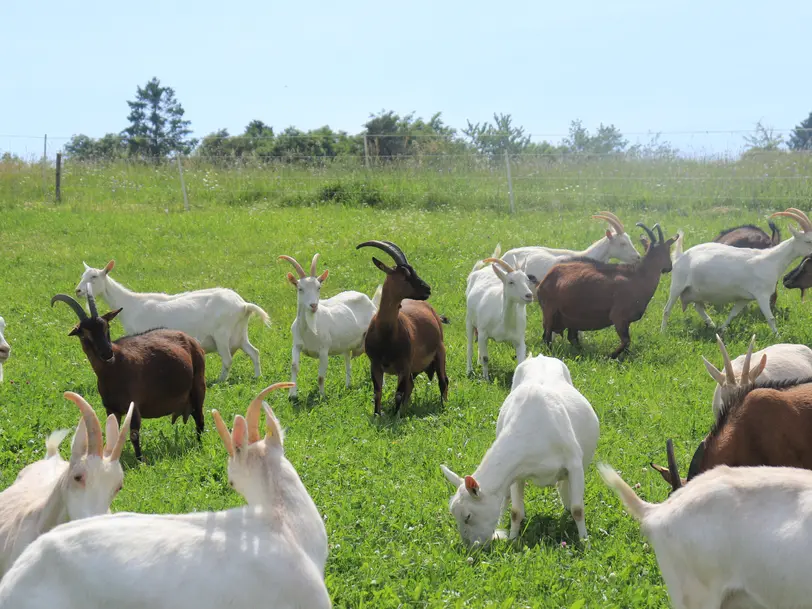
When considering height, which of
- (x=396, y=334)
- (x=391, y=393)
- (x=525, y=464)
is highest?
(x=396, y=334)

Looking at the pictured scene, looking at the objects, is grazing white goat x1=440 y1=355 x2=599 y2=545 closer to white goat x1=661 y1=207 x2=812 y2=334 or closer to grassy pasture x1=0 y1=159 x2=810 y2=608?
grassy pasture x1=0 y1=159 x2=810 y2=608

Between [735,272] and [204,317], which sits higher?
[735,272]

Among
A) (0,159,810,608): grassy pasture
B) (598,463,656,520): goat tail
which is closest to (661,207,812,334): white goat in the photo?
(0,159,810,608): grassy pasture

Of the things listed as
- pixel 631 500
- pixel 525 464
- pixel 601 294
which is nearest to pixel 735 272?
pixel 601 294

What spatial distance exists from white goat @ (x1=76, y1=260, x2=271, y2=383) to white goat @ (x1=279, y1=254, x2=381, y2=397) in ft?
3.33

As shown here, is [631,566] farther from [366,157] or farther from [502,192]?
[366,157]

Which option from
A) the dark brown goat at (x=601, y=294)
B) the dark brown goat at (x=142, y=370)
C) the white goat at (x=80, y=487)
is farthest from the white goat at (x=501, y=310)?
the white goat at (x=80, y=487)

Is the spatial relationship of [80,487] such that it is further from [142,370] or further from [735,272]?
[735,272]

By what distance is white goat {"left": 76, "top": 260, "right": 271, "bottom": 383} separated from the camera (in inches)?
452

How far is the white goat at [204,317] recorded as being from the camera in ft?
37.6

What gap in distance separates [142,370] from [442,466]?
3695 mm

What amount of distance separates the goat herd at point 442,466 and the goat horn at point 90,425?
0.04 feet

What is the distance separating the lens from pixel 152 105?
202 feet

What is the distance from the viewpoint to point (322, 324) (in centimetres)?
1074
